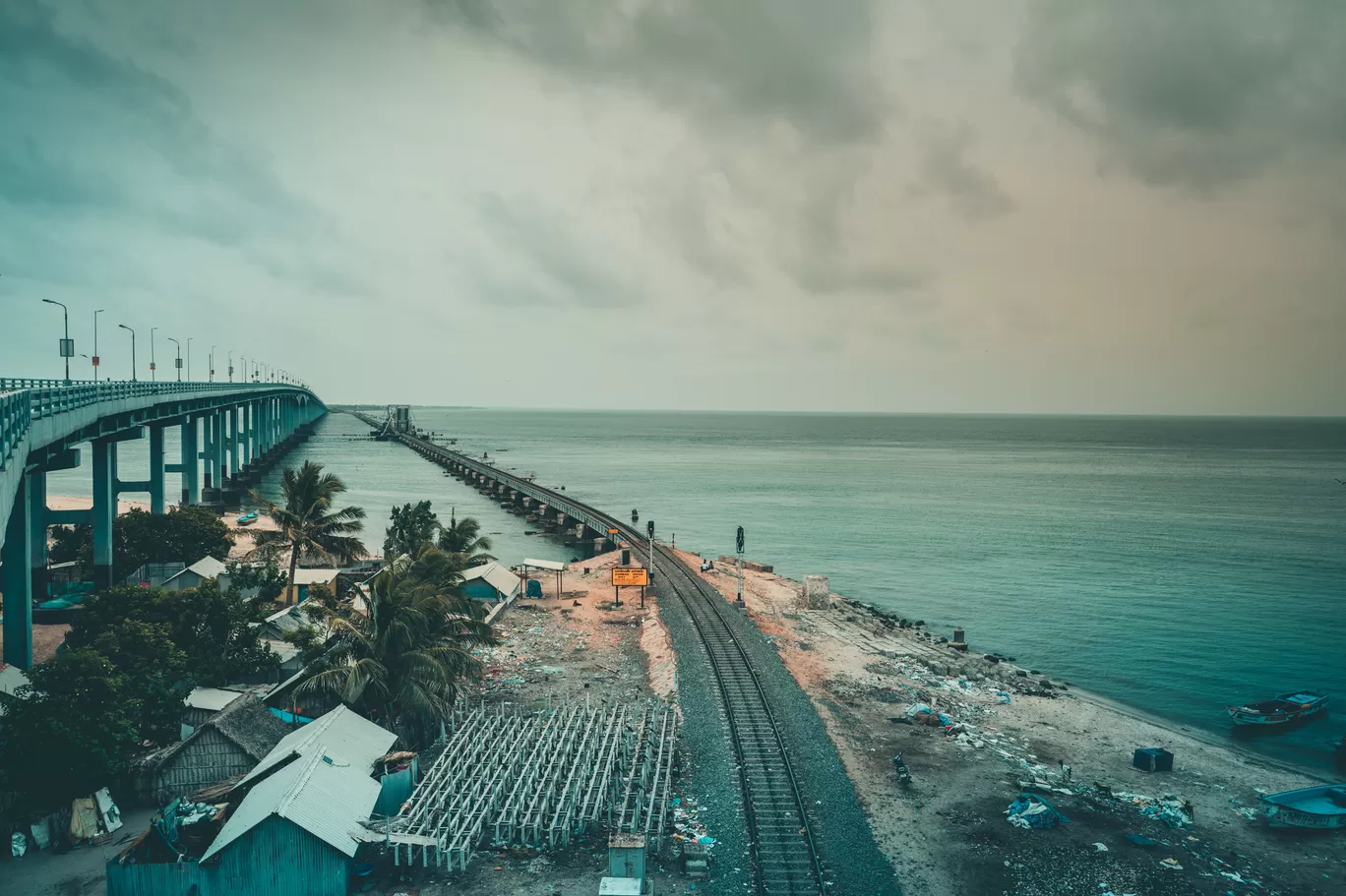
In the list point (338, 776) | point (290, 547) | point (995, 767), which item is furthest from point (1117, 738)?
point (290, 547)

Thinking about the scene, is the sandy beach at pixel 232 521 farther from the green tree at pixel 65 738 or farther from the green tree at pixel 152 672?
the green tree at pixel 65 738

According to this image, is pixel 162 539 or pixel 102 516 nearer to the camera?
pixel 102 516

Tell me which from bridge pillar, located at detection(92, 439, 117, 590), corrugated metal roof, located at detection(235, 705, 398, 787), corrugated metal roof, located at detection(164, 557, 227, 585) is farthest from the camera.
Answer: corrugated metal roof, located at detection(164, 557, 227, 585)

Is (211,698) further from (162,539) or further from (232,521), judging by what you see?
(232,521)

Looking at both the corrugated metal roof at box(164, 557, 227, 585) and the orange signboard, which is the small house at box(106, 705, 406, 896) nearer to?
the corrugated metal roof at box(164, 557, 227, 585)

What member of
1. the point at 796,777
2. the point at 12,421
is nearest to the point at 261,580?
the point at 12,421

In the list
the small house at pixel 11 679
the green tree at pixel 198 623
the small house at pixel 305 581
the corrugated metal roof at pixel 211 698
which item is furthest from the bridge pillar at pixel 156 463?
the corrugated metal roof at pixel 211 698

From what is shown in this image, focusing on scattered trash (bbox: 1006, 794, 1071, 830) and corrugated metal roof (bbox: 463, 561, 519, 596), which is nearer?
scattered trash (bbox: 1006, 794, 1071, 830)

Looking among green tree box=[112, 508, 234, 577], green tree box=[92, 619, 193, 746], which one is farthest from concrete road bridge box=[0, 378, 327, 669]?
green tree box=[92, 619, 193, 746]
